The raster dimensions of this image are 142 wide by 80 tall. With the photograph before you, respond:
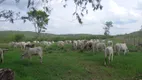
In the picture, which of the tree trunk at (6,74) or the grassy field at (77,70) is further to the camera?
the grassy field at (77,70)

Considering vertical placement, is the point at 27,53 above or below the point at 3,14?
below

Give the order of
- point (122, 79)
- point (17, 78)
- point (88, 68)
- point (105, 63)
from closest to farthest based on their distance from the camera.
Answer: point (17, 78), point (122, 79), point (88, 68), point (105, 63)

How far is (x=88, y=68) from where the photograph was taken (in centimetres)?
2130

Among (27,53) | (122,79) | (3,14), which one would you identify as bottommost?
(122,79)

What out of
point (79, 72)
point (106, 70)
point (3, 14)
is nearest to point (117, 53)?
point (106, 70)

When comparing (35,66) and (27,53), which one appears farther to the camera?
(27,53)

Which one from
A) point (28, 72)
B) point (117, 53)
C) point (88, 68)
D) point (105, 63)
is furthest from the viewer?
point (117, 53)

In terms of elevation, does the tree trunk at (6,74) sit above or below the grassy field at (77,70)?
above

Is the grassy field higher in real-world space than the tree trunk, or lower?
lower

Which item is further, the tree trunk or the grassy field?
the grassy field

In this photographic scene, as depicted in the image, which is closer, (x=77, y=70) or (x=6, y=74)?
(x=6, y=74)

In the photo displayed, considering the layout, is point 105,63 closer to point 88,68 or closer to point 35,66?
point 88,68

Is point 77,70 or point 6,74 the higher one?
point 6,74

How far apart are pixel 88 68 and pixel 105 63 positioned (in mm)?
2547
